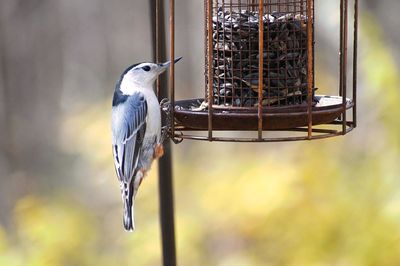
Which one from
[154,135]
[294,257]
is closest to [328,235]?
[294,257]

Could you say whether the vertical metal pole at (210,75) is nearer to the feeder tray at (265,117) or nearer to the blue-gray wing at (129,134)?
the feeder tray at (265,117)

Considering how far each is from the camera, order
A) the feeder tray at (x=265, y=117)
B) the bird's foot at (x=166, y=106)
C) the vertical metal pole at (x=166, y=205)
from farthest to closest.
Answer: the vertical metal pole at (x=166, y=205) < the bird's foot at (x=166, y=106) < the feeder tray at (x=265, y=117)

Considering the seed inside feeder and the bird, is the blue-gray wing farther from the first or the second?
the seed inside feeder

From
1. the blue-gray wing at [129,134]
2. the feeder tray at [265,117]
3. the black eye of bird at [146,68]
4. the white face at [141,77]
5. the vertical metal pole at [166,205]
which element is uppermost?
the black eye of bird at [146,68]

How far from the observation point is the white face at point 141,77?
9.53ft

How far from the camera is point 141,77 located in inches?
117

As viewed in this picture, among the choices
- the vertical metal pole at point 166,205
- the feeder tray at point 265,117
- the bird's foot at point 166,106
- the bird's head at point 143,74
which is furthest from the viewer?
the vertical metal pole at point 166,205

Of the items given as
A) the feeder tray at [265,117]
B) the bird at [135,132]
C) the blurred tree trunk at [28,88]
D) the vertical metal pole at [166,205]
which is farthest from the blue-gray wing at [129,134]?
the blurred tree trunk at [28,88]

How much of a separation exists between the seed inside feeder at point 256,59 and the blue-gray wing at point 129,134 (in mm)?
318

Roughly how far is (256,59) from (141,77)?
1.62ft

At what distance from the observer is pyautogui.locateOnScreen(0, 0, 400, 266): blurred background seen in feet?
12.9

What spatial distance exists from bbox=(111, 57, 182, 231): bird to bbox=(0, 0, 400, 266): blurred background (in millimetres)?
919

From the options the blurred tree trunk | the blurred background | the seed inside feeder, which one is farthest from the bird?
the blurred tree trunk

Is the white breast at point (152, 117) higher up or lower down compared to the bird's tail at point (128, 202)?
higher up
